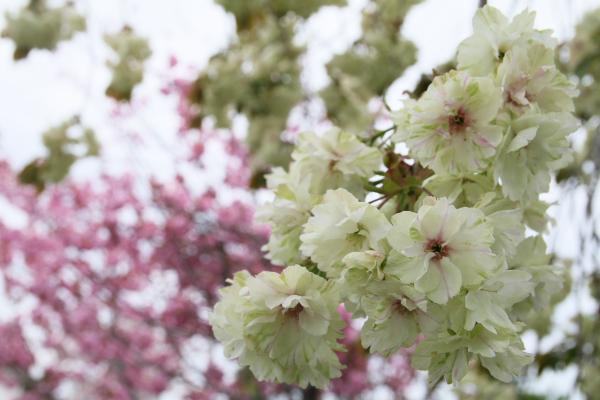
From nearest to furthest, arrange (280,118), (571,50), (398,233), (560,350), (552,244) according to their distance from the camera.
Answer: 1. (398,233)
2. (552,244)
3. (560,350)
4. (280,118)
5. (571,50)

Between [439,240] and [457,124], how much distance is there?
0.13 m

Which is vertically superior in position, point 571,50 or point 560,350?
point 571,50

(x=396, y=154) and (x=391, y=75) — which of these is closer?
(x=396, y=154)

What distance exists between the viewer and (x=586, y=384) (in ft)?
8.43

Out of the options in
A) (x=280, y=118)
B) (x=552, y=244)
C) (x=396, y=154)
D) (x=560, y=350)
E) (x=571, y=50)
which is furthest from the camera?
(x=571, y=50)

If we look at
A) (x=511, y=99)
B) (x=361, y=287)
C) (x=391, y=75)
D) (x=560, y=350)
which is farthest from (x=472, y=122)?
(x=560, y=350)

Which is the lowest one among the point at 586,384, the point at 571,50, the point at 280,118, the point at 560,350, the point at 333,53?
the point at 586,384

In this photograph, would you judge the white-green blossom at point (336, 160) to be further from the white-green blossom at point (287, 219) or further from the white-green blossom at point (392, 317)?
the white-green blossom at point (392, 317)

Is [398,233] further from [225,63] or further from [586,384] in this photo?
[586,384]

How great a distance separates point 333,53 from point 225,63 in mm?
358

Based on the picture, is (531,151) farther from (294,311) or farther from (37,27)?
(37,27)

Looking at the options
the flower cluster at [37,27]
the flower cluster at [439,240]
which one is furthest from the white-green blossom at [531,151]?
the flower cluster at [37,27]

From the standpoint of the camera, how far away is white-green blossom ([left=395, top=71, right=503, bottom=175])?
61 cm

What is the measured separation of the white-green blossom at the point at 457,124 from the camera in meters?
0.61
